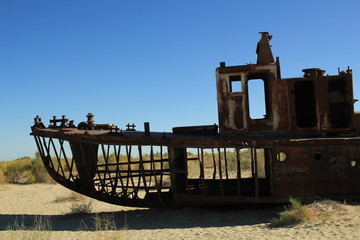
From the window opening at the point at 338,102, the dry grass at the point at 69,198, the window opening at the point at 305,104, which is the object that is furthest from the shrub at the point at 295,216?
the dry grass at the point at 69,198

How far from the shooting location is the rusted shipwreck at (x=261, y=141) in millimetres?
7973

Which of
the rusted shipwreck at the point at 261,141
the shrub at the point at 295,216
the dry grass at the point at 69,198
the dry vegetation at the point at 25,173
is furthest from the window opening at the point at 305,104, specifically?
the dry vegetation at the point at 25,173

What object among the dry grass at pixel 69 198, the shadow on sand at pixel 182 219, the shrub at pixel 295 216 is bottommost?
the dry grass at pixel 69 198

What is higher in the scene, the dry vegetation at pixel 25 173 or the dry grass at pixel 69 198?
the dry vegetation at pixel 25 173

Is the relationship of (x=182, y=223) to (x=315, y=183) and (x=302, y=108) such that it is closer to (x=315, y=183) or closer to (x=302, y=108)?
(x=315, y=183)

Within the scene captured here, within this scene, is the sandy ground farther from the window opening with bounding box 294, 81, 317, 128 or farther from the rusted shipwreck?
the window opening with bounding box 294, 81, 317, 128

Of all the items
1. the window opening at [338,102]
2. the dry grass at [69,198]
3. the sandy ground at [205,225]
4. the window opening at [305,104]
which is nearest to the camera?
the sandy ground at [205,225]

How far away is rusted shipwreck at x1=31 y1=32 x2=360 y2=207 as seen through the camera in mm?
7973

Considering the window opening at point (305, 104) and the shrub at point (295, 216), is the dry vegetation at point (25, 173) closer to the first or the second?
the window opening at point (305, 104)

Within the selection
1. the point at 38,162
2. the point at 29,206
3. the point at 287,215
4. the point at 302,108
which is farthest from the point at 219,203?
the point at 38,162

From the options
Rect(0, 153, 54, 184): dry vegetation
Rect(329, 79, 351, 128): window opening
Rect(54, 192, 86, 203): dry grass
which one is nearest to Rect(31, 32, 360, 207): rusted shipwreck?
Rect(329, 79, 351, 128): window opening

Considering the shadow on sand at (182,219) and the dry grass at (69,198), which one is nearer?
the shadow on sand at (182,219)

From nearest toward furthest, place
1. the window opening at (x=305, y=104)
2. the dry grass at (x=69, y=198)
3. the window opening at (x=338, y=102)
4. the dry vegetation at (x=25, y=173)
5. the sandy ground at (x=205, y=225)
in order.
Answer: the sandy ground at (x=205, y=225) → the window opening at (x=338, y=102) → the window opening at (x=305, y=104) → the dry grass at (x=69, y=198) → the dry vegetation at (x=25, y=173)

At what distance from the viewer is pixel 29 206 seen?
14.2 meters
